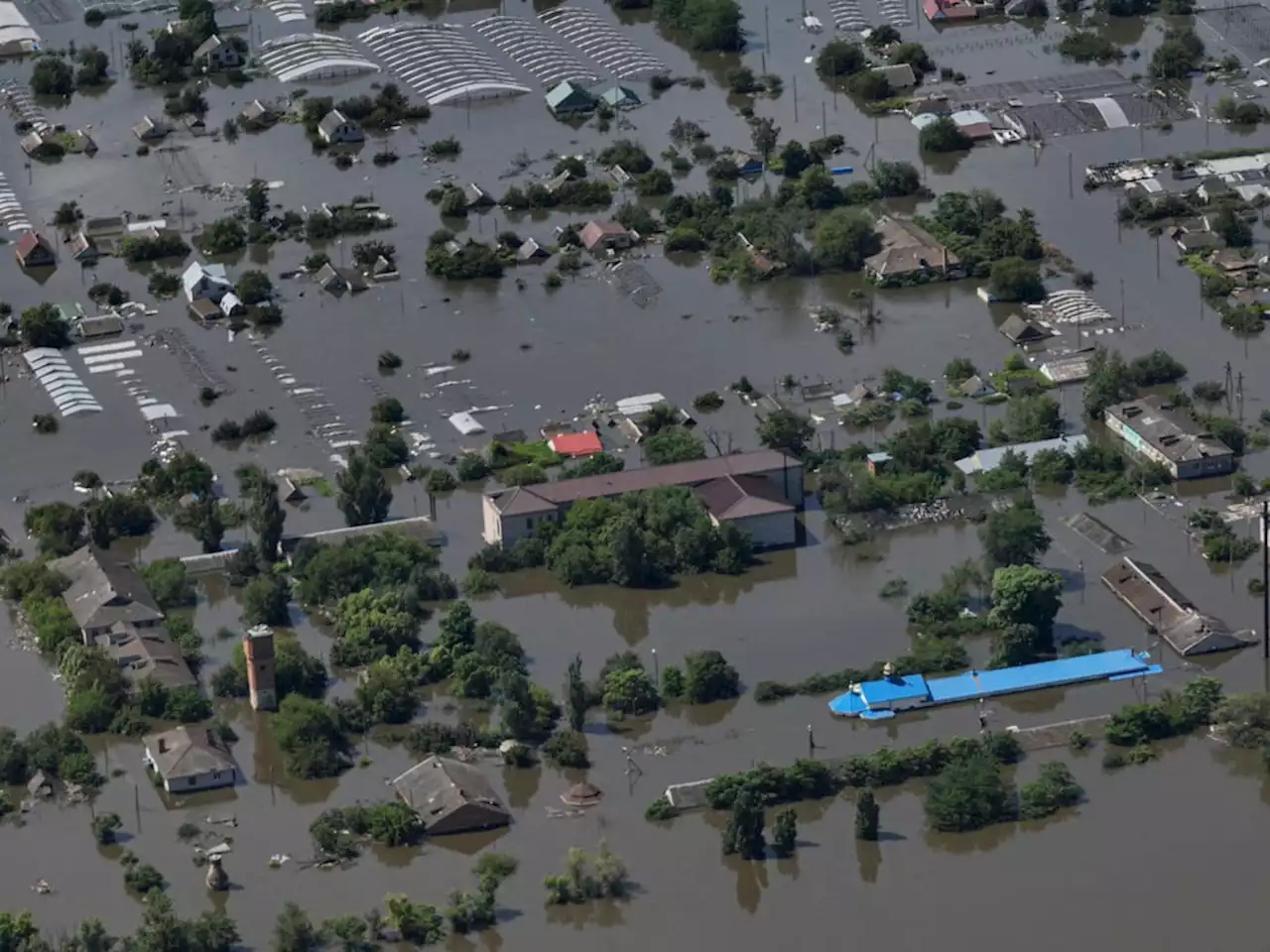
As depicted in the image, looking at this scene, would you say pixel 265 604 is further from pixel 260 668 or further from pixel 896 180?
pixel 896 180

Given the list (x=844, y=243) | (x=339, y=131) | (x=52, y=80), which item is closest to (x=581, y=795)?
(x=844, y=243)

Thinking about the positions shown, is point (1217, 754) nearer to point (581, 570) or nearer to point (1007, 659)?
point (1007, 659)

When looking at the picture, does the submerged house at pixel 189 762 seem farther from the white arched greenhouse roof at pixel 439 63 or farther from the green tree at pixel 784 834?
the white arched greenhouse roof at pixel 439 63

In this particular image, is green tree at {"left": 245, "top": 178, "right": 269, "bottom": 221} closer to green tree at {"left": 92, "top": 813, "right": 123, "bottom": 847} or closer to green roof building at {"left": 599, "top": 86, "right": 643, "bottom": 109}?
green roof building at {"left": 599, "top": 86, "right": 643, "bottom": 109}

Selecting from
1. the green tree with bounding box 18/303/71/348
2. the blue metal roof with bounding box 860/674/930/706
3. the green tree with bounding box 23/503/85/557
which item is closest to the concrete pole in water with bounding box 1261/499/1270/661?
the blue metal roof with bounding box 860/674/930/706

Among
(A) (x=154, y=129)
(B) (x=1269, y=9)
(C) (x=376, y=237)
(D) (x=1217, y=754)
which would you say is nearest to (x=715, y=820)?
(D) (x=1217, y=754)

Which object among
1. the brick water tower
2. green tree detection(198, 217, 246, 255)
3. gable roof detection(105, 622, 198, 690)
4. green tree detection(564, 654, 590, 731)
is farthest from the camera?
green tree detection(198, 217, 246, 255)
